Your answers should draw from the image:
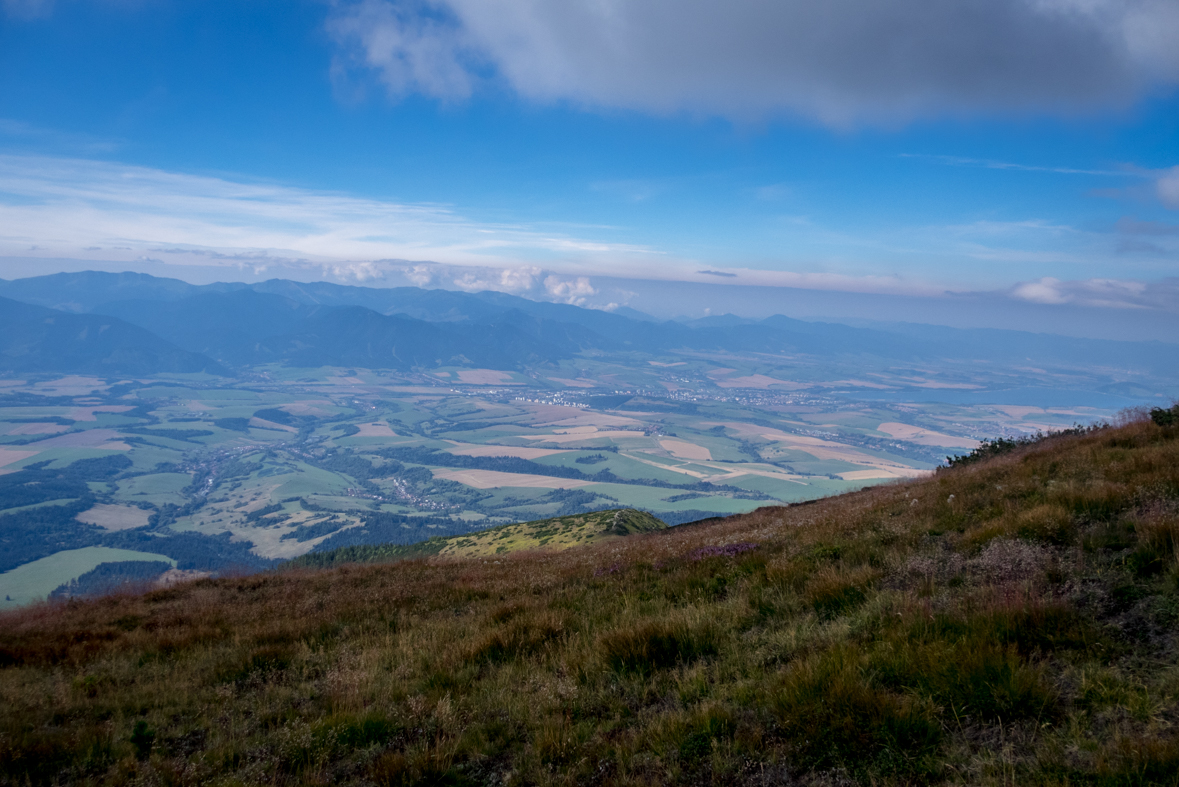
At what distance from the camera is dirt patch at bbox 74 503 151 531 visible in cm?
11927

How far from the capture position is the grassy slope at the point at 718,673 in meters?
4.22

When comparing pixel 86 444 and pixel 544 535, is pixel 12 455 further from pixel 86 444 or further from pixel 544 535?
pixel 544 535

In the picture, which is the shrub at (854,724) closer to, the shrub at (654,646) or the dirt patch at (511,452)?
the shrub at (654,646)

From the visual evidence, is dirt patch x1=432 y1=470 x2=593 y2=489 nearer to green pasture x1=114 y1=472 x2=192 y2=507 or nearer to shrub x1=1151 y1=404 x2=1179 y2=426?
green pasture x1=114 y1=472 x2=192 y2=507

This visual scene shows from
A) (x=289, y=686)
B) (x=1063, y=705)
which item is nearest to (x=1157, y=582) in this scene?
(x=1063, y=705)

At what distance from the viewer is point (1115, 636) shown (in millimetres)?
5016

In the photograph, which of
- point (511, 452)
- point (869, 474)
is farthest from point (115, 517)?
point (869, 474)

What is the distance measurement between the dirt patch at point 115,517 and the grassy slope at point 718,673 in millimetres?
146088

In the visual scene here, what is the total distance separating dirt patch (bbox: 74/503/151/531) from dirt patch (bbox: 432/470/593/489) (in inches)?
2780

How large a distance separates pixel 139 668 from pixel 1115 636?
12.6 meters

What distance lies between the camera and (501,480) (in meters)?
155

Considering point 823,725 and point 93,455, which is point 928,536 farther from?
point 93,455

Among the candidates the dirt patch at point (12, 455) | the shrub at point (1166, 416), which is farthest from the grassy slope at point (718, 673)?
the dirt patch at point (12, 455)

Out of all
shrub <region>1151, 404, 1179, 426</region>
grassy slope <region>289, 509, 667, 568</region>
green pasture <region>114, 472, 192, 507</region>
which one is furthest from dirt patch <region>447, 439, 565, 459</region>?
shrub <region>1151, 404, 1179, 426</region>
